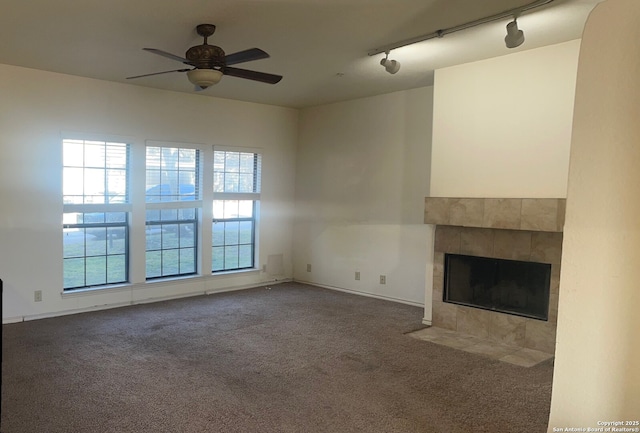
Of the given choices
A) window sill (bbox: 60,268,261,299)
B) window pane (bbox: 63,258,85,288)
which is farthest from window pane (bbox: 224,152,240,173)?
window pane (bbox: 63,258,85,288)

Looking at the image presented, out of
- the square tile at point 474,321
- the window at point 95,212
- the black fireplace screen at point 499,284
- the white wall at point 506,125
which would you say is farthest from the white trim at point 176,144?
the square tile at point 474,321

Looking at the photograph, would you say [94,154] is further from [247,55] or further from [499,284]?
[499,284]

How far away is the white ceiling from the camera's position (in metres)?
3.19

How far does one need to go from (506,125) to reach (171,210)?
4.18 metres

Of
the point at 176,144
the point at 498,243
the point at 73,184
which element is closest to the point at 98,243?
the point at 73,184

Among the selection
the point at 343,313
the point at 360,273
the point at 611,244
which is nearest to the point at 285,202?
the point at 360,273

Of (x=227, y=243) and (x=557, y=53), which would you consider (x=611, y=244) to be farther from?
(x=227, y=243)

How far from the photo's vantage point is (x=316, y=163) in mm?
7055

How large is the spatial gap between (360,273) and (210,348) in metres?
2.82

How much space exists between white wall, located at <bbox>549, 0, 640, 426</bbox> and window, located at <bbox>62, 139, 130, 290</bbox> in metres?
5.37

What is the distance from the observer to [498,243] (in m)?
4.47

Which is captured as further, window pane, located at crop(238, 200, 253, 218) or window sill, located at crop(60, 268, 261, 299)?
window pane, located at crop(238, 200, 253, 218)

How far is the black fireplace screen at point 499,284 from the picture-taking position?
428 centimetres

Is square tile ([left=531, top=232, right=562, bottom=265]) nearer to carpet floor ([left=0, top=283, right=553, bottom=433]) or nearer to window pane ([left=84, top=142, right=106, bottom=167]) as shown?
carpet floor ([left=0, top=283, right=553, bottom=433])
